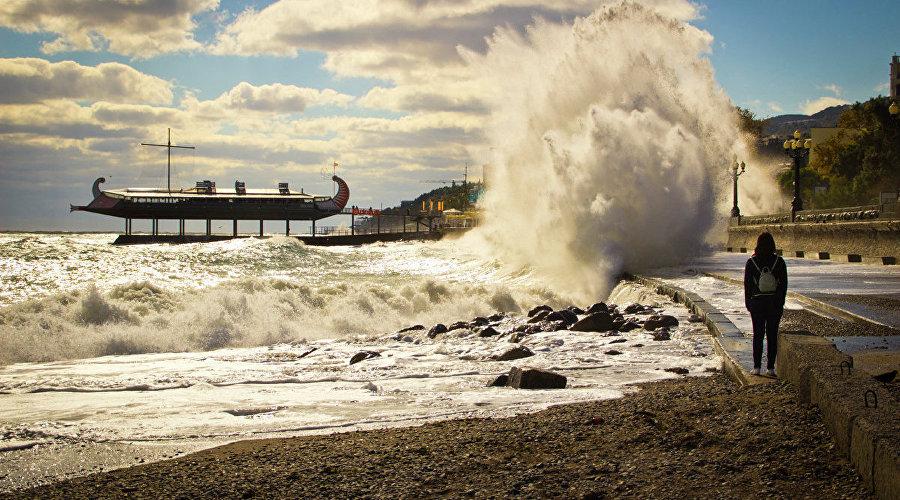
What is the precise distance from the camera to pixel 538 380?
22.2 feet

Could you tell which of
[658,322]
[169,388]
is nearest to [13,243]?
A: [169,388]

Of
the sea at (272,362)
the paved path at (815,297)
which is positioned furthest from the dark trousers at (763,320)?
the sea at (272,362)

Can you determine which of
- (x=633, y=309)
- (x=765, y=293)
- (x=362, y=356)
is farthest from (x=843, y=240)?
(x=765, y=293)

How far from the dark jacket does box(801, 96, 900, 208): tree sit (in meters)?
47.6

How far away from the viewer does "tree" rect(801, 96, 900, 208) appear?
4753cm

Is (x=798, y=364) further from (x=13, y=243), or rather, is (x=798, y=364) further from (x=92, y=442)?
(x=13, y=243)

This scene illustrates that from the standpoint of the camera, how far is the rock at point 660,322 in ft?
32.3

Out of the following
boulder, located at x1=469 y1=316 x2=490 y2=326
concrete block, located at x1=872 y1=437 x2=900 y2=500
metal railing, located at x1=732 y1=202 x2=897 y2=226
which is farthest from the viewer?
metal railing, located at x1=732 y1=202 x2=897 y2=226

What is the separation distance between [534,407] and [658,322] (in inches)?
181

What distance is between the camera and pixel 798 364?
4.46 metres

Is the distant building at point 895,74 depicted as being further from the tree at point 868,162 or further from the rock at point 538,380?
the rock at point 538,380

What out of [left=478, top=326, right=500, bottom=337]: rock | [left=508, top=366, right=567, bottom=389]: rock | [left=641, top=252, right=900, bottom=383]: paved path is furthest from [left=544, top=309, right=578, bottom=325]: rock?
[left=508, top=366, right=567, bottom=389]: rock

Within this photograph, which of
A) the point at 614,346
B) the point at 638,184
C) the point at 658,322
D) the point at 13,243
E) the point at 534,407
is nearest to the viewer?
the point at 534,407

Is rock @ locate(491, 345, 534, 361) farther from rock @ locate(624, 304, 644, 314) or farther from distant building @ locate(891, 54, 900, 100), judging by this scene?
distant building @ locate(891, 54, 900, 100)
